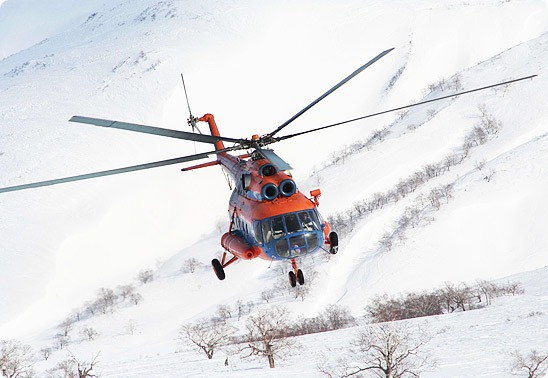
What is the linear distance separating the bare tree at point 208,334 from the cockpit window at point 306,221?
34.0 m

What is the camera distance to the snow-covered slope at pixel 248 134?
193 feet

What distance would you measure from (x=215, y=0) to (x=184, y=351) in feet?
479

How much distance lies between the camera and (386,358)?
30438mm

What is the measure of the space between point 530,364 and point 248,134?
85.5m

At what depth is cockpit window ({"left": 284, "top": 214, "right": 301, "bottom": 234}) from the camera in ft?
43.7

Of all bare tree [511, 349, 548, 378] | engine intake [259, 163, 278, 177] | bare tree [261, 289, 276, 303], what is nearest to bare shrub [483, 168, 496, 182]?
bare tree [261, 289, 276, 303]

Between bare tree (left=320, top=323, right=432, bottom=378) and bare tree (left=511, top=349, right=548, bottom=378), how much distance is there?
18.2 ft

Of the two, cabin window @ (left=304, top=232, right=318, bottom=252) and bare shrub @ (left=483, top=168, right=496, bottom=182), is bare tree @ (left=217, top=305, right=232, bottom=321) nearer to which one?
bare shrub @ (left=483, top=168, right=496, bottom=182)

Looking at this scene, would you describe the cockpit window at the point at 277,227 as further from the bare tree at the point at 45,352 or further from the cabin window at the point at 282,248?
the bare tree at the point at 45,352

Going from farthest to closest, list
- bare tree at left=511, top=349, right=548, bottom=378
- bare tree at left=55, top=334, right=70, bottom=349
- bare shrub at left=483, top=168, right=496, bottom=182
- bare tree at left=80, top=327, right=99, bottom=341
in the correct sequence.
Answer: bare shrub at left=483, top=168, right=496, bottom=182 < bare tree at left=80, top=327, right=99, bottom=341 < bare tree at left=55, top=334, right=70, bottom=349 < bare tree at left=511, top=349, right=548, bottom=378

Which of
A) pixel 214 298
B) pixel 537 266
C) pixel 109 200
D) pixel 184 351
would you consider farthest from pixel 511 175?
pixel 109 200

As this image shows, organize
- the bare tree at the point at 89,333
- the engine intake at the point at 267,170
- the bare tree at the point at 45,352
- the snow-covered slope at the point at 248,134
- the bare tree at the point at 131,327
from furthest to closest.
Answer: the snow-covered slope at the point at 248,134, the bare tree at the point at 131,327, the bare tree at the point at 89,333, the bare tree at the point at 45,352, the engine intake at the point at 267,170

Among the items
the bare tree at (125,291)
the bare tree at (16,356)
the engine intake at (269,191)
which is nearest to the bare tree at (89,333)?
the bare tree at (16,356)

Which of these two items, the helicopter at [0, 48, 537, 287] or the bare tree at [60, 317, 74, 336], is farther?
the bare tree at [60, 317, 74, 336]
